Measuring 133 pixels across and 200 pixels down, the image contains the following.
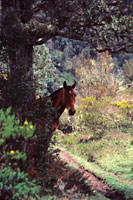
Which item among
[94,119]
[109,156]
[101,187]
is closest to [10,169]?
[101,187]

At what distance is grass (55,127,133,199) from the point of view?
24.2 feet

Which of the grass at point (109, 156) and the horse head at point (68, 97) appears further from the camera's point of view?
the grass at point (109, 156)

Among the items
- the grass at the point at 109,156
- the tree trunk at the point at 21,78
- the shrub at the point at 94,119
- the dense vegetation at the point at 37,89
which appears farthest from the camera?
the shrub at the point at 94,119

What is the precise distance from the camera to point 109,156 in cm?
948

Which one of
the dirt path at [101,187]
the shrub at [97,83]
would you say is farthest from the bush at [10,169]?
the shrub at [97,83]

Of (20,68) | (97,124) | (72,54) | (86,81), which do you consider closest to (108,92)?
(86,81)

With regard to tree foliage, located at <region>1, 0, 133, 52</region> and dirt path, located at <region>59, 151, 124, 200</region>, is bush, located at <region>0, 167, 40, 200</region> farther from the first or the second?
tree foliage, located at <region>1, 0, 133, 52</region>

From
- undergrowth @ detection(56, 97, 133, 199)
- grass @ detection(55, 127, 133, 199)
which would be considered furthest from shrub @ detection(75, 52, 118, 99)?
grass @ detection(55, 127, 133, 199)

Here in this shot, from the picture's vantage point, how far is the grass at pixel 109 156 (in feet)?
24.2

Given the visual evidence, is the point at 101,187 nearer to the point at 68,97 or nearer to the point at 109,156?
the point at 109,156

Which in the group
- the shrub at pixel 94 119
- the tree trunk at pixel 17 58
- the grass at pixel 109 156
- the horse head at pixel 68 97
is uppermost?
the tree trunk at pixel 17 58

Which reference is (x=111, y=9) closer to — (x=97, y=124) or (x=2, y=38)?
(x=2, y=38)

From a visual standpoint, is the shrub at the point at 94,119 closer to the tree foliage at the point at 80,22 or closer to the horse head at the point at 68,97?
the horse head at the point at 68,97

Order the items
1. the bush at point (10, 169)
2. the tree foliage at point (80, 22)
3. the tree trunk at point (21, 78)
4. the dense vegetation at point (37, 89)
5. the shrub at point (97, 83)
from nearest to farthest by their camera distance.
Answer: the bush at point (10, 169) → the dense vegetation at point (37, 89) → the tree trunk at point (21, 78) → the tree foliage at point (80, 22) → the shrub at point (97, 83)
